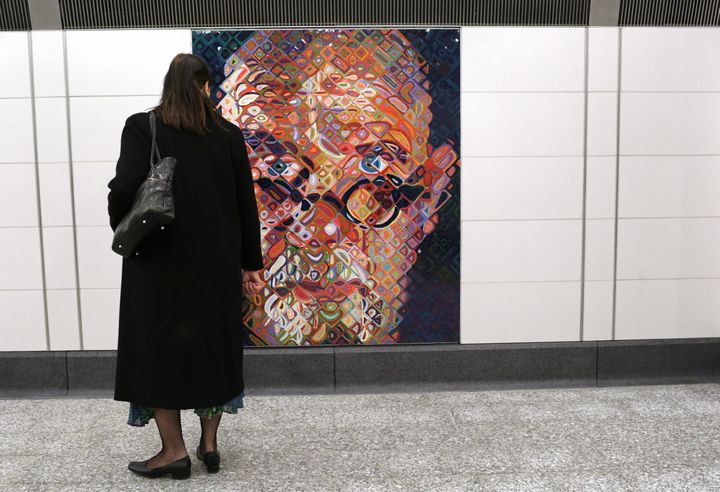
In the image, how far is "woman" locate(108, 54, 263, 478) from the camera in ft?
9.62

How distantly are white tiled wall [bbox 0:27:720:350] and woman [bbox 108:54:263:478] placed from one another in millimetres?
1538

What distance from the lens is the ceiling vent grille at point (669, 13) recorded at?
14.4ft

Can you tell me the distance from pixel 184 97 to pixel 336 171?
62.3 inches

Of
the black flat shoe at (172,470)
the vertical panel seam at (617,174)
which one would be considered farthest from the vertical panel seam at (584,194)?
the black flat shoe at (172,470)

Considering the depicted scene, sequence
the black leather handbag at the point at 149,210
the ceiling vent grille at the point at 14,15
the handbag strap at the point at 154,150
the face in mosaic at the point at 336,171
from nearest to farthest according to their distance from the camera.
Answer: the black leather handbag at the point at 149,210 < the handbag strap at the point at 154,150 < the ceiling vent grille at the point at 14,15 < the face in mosaic at the point at 336,171

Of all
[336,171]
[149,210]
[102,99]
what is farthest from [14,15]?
[149,210]

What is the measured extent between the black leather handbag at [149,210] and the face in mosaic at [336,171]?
1.54 m

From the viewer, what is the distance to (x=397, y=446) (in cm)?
349

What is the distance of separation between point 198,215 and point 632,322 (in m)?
3.18

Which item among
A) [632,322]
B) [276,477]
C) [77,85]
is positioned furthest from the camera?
[632,322]

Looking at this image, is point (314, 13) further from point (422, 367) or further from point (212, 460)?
point (212, 460)

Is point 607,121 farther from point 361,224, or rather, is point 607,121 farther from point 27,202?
point 27,202

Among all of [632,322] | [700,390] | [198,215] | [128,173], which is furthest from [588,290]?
[128,173]

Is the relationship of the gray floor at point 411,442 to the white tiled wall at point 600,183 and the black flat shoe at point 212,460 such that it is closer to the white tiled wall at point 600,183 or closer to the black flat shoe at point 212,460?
the black flat shoe at point 212,460
